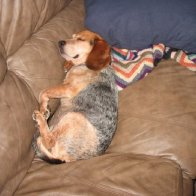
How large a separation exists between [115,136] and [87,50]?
2.71ft

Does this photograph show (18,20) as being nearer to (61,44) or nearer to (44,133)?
(61,44)

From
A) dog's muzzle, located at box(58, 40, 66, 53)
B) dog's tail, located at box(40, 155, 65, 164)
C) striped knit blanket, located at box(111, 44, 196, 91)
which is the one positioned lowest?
dog's tail, located at box(40, 155, 65, 164)

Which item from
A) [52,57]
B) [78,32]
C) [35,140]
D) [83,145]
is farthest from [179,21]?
[35,140]

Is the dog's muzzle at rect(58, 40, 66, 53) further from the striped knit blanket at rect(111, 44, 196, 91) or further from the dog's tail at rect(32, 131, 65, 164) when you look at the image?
the dog's tail at rect(32, 131, 65, 164)

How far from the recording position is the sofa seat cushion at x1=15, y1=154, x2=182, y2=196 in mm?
1655

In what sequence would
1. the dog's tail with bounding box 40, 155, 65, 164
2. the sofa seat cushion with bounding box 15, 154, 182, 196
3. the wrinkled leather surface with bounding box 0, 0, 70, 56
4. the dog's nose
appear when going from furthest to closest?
the dog's nose, the dog's tail with bounding box 40, 155, 65, 164, the wrinkled leather surface with bounding box 0, 0, 70, 56, the sofa seat cushion with bounding box 15, 154, 182, 196

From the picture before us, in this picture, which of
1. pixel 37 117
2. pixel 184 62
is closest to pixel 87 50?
pixel 37 117

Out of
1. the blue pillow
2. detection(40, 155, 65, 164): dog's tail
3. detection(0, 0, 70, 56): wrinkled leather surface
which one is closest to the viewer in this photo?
detection(0, 0, 70, 56): wrinkled leather surface

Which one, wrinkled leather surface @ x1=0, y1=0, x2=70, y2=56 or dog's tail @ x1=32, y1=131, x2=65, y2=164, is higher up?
wrinkled leather surface @ x1=0, y1=0, x2=70, y2=56

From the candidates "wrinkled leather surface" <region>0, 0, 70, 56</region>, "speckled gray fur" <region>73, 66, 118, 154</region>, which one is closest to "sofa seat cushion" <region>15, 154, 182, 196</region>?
"speckled gray fur" <region>73, 66, 118, 154</region>

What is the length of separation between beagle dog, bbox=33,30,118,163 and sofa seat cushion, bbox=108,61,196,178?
120 millimetres

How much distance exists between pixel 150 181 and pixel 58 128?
2.66 feet

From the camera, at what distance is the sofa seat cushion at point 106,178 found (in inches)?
65.2

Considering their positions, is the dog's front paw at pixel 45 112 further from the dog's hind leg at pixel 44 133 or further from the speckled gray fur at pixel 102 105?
the speckled gray fur at pixel 102 105
